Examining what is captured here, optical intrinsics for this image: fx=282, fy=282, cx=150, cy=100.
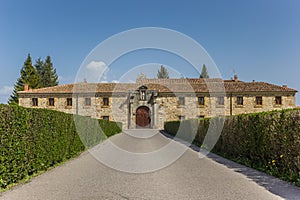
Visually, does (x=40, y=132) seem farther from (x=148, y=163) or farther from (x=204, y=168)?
(x=204, y=168)

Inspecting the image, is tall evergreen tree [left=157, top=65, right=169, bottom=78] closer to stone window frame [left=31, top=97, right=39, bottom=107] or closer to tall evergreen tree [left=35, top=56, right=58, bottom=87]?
tall evergreen tree [left=35, top=56, right=58, bottom=87]

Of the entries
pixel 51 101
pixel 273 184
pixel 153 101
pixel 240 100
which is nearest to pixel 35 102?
pixel 51 101

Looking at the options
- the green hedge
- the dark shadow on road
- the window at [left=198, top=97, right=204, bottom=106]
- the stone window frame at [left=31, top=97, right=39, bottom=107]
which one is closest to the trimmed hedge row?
the dark shadow on road

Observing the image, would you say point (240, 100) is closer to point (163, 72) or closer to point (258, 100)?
point (258, 100)

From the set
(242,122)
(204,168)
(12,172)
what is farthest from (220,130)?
(12,172)

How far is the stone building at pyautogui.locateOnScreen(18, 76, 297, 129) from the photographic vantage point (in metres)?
35.8

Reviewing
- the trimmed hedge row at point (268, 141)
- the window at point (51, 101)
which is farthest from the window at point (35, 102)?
the trimmed hedge row at point (268, 141)

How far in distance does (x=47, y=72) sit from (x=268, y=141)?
6572 centimetres

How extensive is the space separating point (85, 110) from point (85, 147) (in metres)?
24.2

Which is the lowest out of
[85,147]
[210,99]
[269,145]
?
[85,147]

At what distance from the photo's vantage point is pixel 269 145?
7004 millimetres

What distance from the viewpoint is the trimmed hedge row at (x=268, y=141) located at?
595cm

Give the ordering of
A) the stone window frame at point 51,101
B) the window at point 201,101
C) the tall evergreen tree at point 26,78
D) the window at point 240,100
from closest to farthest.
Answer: the window at point 240,100, the window at point 201,101, the stone window frame at point 51,101, the tall evergreen tree at point 26,78

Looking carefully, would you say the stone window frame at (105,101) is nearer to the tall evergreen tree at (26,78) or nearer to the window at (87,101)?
the window at (87,101)
